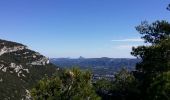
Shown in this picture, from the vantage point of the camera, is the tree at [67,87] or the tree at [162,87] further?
the tree at [67,87]

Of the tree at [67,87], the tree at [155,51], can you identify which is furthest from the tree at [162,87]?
the tree at [67,87]

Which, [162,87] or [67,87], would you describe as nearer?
[162,87]

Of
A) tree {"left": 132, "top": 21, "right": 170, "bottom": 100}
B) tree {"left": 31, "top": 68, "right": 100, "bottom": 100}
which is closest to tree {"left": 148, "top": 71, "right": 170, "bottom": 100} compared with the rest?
tree {"left": 132, "top": 21, "right": 170, "bottom": 100}

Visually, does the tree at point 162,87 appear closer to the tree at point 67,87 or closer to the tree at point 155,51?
the tree at point 155,51

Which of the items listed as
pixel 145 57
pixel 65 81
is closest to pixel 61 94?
pixel 65 81

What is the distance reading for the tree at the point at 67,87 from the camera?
40.9 meters

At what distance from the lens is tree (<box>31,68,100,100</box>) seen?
4091 cm

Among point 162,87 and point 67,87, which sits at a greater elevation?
point 162,87

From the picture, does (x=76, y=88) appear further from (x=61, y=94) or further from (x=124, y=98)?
(x=124, y=98)

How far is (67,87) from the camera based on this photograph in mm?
41375

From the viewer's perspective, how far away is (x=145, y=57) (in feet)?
127

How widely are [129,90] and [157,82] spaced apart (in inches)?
578

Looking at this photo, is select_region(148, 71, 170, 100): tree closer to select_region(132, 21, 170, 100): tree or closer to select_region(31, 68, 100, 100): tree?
select_region(132, 21, 170, 100): tree

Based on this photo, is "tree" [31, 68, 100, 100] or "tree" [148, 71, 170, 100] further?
"tree" [31, 68, 100, 100]
